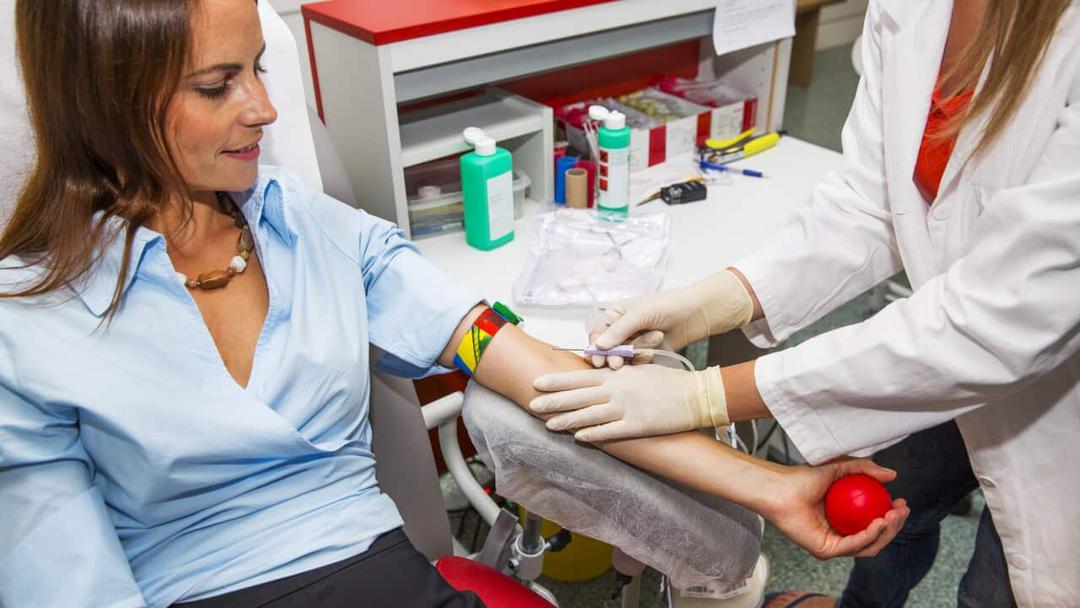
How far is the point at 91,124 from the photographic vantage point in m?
0.87

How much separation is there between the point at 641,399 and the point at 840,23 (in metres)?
4.39

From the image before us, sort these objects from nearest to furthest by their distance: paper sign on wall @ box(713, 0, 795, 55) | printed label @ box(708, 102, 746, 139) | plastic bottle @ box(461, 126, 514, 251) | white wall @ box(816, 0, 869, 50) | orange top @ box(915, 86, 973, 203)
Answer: orange top @ box(915, 86, 973, 203), plastic bottle @ box(461, 126, 514, 251), paper sign on wall @ box(713, 0, 795, 55), printed label @ box(708, 102, 746, 139), white wall @ box(816, 0, 869, 50)

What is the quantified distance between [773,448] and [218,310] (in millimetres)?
1442

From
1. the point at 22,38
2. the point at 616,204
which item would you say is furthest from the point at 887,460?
the point at 22,38

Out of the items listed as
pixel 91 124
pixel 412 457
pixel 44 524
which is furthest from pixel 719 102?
pixel 44 524

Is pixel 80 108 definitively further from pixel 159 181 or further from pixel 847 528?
pixel 847 528

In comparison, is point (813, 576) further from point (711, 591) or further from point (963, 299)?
point (963, 299)

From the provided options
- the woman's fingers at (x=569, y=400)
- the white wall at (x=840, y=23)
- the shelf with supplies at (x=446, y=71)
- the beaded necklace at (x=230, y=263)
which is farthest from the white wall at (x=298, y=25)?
the white wall at (x=840, y=23)

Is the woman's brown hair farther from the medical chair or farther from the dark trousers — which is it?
the dark trousers

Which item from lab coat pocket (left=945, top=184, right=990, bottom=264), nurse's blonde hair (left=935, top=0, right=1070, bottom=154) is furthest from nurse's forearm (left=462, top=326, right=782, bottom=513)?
nurse's blonde hair (left=935, top=0, right=1070, bottom=154)

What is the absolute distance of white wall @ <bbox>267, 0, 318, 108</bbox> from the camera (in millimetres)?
1521

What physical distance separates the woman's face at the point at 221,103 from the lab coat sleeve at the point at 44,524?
0.29 metres

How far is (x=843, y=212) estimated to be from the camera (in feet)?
3.82

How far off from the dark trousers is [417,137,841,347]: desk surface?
381 mm
